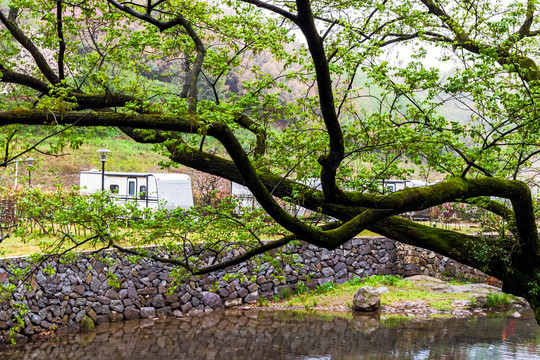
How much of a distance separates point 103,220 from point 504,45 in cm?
486

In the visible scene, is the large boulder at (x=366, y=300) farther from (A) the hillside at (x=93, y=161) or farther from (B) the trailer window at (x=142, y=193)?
(A) the hillside at (x=93, y=161)

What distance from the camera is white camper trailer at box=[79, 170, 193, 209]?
1727 centimetres

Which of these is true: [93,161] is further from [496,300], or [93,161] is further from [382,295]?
[496,300]

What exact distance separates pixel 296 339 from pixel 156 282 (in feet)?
12.3

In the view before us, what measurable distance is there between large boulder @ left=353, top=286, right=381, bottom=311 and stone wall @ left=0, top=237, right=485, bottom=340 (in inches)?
57.3

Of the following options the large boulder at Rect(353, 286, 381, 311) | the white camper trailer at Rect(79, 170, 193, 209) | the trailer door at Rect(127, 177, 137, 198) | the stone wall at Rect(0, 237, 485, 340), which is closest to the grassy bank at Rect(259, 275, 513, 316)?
the large boulder at Rect(353, 286, 381, 311)

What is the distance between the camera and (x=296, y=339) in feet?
35.0

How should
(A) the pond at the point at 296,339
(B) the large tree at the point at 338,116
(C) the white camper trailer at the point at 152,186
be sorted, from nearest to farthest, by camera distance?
(B) the large tree at the point at 338,116 → (A) the pond at the point at 296,339 → (C) the white camper trailer at the point at 152,186

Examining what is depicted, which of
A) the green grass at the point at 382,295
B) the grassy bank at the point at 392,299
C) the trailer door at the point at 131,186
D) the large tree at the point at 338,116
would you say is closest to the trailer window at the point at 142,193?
the trailer door at the point at 131,186

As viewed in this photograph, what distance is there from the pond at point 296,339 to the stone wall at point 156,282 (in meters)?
0.46

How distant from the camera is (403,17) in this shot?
7.45m

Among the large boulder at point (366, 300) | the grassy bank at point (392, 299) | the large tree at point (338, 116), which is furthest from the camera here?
the grassy bank at point (392, 299)

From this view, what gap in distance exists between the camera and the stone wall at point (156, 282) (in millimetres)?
10398

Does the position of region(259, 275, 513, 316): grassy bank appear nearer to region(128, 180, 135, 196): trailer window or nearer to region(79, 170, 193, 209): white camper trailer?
region(79, 170, 193, 209): white camper trailer
